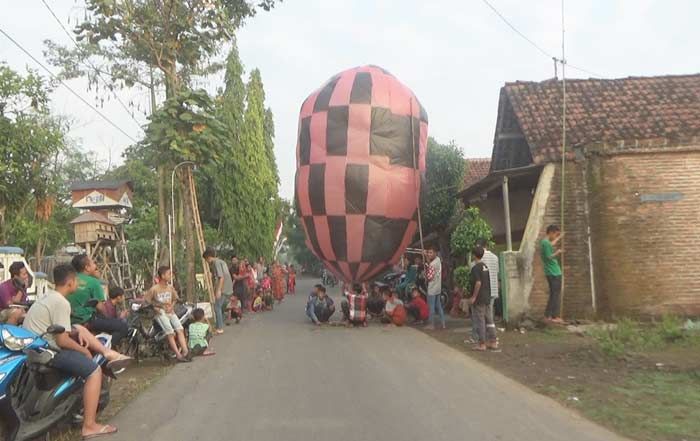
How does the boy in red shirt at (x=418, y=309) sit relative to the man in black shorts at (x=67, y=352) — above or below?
below

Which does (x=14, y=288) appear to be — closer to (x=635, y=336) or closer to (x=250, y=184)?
(x=635, y=336)

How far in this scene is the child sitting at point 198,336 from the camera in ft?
33.2

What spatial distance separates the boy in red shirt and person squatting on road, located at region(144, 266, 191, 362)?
6472 millimetres

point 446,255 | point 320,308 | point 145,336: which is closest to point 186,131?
point 320,308

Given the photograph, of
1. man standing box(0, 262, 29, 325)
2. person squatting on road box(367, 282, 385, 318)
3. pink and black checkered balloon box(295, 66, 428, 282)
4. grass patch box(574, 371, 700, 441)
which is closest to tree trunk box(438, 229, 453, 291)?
person squatting on road box(367, 282, 385, 318)

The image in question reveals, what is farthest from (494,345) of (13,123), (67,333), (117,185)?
(117,185)

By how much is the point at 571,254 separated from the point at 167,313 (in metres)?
7.59

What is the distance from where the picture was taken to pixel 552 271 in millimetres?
11523

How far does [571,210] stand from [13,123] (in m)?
14.3

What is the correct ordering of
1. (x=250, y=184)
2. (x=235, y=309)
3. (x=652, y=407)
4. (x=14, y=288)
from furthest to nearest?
1. (x=250, y=184)
2. (x=235, y=309)
3. (x=14, y=288)
4. (x=652, y=407)

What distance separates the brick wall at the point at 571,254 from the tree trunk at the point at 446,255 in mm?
6822

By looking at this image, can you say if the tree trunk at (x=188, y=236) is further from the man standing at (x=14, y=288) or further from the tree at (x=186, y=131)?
the man standing at (x=14, y=288)

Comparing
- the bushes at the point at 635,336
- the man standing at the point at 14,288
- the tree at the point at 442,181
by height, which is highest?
the tree at the point at 442,181

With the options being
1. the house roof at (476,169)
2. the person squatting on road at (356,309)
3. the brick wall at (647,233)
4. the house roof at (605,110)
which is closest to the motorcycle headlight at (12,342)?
the person squatting on road at (356,309)
